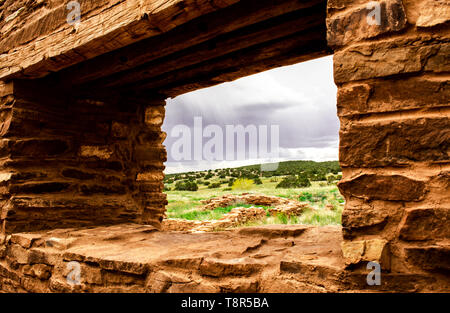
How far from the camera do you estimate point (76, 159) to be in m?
3.04

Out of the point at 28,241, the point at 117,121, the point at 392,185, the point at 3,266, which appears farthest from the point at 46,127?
the point at 392,185

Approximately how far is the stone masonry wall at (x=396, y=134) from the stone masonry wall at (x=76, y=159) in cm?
249

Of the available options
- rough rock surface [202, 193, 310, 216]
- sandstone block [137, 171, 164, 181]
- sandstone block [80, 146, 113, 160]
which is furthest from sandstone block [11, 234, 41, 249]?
rough rock surface [202, 193, 310, 216]

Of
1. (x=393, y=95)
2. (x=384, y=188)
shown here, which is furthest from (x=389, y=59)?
(x=384, y=188)

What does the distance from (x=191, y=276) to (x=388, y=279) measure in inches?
36.4

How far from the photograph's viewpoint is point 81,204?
2.95 m

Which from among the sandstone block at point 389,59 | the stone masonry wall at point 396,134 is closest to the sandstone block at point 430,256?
the stone masonry wall at point 396,134

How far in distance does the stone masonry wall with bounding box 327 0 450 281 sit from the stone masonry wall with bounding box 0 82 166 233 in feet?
8.18

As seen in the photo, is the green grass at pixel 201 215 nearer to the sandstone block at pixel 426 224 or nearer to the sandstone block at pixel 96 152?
the sandstone block at pixel 96 152

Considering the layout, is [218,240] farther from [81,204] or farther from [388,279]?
[81,204]

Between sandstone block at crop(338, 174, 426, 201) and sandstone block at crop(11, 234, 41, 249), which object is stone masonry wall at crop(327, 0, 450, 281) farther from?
sandstone block at crop(11, 234, 41, 249)

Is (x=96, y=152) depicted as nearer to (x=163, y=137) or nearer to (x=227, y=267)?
(x=163, y=137)

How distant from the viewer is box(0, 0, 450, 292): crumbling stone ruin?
3.99 ft
